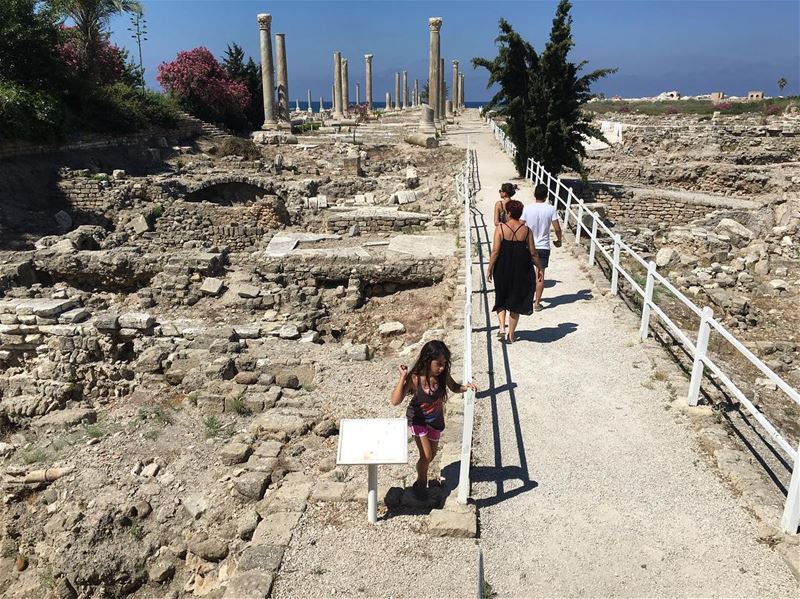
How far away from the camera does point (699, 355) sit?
574 centimetres

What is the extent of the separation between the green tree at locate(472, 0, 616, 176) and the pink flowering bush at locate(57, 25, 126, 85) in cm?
1942

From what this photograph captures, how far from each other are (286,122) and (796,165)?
25031 millimetres

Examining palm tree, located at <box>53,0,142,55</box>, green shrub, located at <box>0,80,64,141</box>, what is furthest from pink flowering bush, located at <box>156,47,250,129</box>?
green shrub, located at <box>0,80,64,141</box>

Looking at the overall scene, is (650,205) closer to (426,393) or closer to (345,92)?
(426,393)

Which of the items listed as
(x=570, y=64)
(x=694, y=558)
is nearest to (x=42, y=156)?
(x=570, y=64)

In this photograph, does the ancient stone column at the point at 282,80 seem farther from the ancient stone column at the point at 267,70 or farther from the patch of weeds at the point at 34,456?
the patch of weeds at the point at 34,456

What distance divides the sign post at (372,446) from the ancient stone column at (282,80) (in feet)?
107

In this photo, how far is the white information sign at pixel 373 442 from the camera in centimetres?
424

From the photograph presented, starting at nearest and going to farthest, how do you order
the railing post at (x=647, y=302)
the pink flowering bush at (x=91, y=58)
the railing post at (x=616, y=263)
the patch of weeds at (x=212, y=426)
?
the railing post at (x=647, y=302)
the patch of weeds at (x=212, y=426)
the railing post at (x=616, y=263)
the pink flowering bush at (x=91, y=58)

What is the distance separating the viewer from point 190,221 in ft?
61.2

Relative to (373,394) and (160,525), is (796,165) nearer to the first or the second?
(373,394)

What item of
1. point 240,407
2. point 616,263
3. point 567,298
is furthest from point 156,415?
point 616,263

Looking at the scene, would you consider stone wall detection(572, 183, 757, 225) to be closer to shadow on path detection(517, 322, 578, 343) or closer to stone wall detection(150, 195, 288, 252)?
stone wall detection(150, 195, 288, 252)

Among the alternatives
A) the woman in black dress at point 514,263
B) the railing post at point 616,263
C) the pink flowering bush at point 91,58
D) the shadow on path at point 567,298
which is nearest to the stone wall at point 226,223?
the shadow on path at point 567,298
